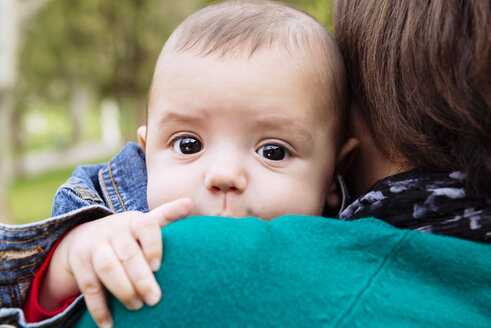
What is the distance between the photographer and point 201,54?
5.45ft

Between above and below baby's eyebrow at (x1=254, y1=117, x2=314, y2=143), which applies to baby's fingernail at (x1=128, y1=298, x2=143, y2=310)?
below

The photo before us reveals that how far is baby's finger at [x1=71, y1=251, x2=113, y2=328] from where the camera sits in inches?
47.8

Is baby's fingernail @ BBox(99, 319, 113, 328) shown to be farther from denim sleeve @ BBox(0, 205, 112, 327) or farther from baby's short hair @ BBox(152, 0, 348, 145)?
baby's short hair @ BBox(152, 0, 348, 145)

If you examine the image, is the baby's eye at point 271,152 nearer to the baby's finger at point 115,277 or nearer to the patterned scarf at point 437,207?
the patterned scarf at point 437,207

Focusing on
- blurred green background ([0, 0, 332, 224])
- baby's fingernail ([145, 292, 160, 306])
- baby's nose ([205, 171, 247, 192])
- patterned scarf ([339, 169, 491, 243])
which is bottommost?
blurred green background ([0, 0, 332, 224])

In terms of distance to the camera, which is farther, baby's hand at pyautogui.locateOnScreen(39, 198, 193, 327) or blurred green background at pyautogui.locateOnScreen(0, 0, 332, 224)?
blurred green background at pyautogui.locateOnScreen(0, 0, 332, 224)

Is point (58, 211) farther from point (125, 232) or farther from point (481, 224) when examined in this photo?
point (481, 224)

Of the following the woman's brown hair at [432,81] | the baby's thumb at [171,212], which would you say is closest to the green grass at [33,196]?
the baby's thumb at [171,212]

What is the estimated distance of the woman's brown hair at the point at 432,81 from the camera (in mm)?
1267

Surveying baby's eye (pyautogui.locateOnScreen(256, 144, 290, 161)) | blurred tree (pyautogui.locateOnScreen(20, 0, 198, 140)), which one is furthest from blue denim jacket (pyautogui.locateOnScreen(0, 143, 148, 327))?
blurred tree (pyautogui.locateOnScreen(20, 0, 198, 140))

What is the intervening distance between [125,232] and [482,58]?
3.13 ft

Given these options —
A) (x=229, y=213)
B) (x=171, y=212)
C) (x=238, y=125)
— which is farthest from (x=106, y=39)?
(x=171, y=212)

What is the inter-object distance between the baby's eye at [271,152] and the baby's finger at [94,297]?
2.12 feet

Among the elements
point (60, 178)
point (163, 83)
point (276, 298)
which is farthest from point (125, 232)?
point (60, 178)
